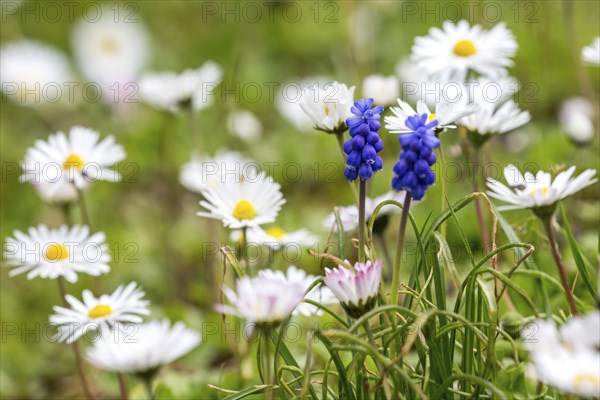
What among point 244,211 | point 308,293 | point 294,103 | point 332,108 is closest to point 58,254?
point 244,211

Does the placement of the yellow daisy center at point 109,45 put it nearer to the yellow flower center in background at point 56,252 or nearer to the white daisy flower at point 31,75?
the white daisy flower at point 31,75

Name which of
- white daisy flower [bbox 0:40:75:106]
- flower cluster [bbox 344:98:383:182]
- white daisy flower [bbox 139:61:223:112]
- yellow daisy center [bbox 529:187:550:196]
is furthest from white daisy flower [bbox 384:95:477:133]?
white daisy flower [bbox 0:40:75:106]

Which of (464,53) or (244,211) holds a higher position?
(464,53)

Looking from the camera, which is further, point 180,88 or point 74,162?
point 180,88

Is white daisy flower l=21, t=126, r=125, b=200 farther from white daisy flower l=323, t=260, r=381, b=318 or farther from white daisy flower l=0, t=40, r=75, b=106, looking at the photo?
white daisy flower l=0, t=40, r=75, b=106

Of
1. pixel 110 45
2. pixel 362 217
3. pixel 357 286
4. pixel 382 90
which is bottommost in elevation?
pixel 357 286

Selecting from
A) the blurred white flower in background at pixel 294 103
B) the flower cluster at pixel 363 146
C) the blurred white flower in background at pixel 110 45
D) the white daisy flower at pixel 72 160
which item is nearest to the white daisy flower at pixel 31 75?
the blurred white flower in background at pixel 110 45

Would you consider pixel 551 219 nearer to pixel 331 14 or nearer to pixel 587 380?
pixel 587 380

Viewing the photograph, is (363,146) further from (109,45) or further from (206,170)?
(109,45)
